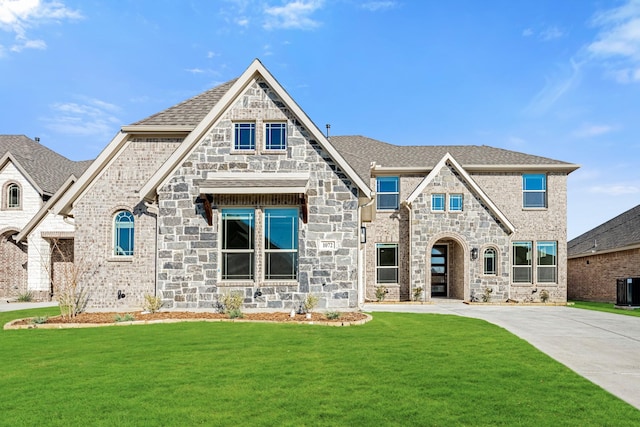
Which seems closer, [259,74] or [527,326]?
[527,326]

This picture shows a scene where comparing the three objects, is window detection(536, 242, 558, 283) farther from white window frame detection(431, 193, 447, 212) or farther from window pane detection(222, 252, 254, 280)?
window pane detection(222, 252, 254, 280)

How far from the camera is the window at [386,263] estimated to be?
22.4 metres

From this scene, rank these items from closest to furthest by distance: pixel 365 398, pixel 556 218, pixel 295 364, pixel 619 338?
1. pixel 365 398
2. pixel 295 364
3. pixel 619 338
4. pixel 556 218

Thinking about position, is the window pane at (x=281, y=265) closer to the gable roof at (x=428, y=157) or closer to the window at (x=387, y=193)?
the gable roof at (x=428, y=157)

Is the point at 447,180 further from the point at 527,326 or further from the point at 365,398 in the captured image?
the point at 365,398

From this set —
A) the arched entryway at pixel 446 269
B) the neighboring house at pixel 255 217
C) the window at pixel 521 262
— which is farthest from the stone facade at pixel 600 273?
the arched entryway at pixel 446 269

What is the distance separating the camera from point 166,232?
1367 centimetres

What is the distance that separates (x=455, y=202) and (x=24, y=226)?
2307 cm

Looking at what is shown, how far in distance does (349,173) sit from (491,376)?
7955mm

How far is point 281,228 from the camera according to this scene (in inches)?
545

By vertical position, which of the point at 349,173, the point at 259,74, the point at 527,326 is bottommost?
the point at 527,326

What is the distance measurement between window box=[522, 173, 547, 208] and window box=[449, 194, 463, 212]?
166 inches

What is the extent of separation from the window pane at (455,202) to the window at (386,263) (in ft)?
11.5

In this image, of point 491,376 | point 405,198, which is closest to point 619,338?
point 491,376
